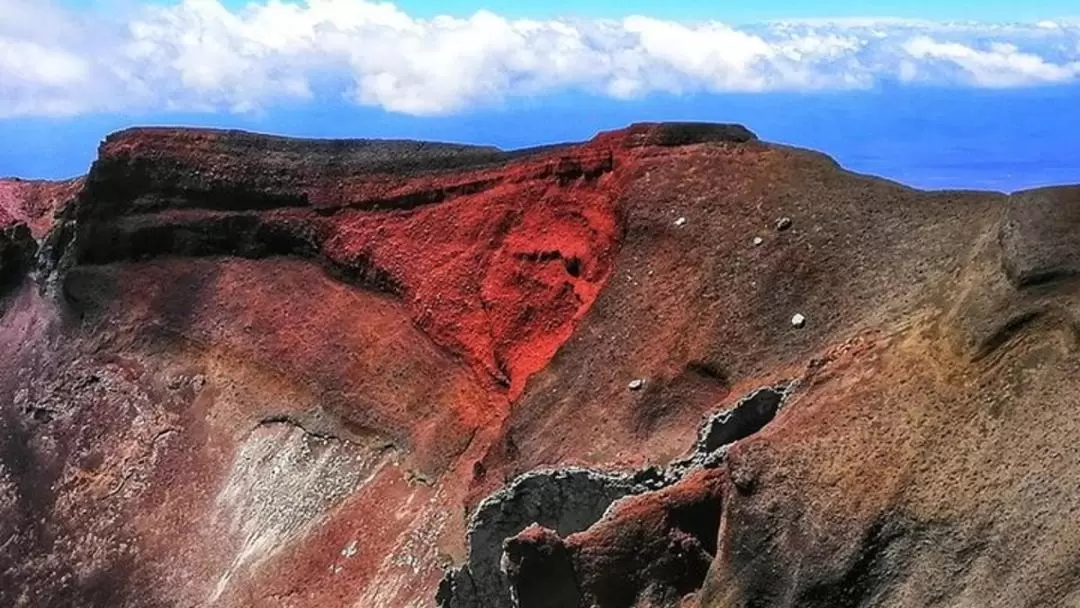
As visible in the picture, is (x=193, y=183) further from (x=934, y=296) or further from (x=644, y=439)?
(x=934, y=296)

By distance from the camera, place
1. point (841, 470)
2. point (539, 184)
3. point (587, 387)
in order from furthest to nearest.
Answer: point (539, 184)
point (587, 387)
point (841, 470)

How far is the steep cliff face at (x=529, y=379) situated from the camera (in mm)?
18625

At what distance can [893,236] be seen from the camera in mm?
26234

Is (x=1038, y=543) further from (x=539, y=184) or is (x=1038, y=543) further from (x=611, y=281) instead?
(x=539, y=184)

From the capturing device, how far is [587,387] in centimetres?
2806

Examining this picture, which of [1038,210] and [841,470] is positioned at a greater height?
[1038,210]

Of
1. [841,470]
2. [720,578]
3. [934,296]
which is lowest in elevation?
[720,578]

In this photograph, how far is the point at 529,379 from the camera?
29906 millimetres

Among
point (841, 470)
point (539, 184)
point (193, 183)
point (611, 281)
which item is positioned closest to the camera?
point (841, 470)

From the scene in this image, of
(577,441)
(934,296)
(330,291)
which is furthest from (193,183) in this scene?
(934,296)

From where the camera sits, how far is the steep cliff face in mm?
18625

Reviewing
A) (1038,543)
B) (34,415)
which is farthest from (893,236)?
(34,415)

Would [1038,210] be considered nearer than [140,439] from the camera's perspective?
Yes

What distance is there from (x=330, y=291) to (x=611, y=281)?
8.47m
